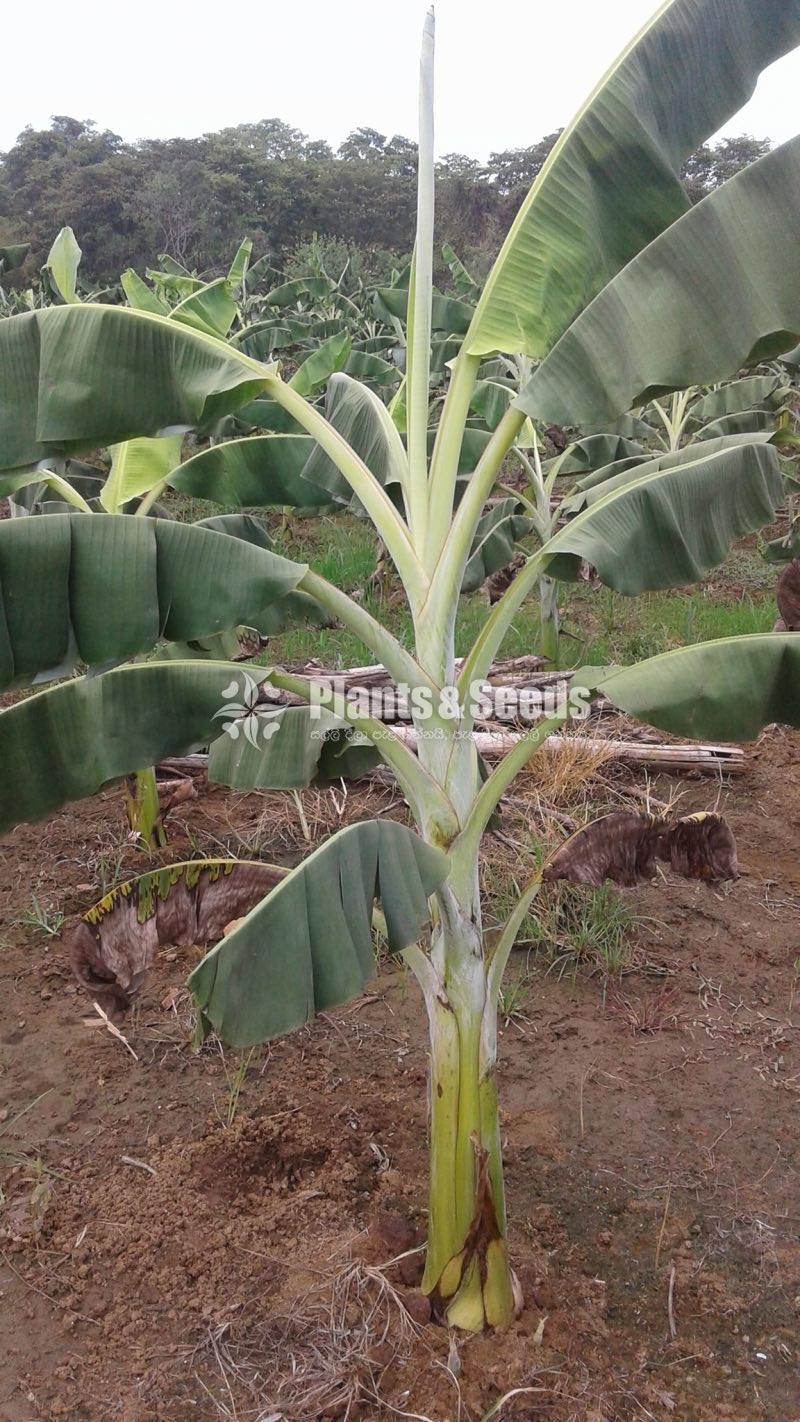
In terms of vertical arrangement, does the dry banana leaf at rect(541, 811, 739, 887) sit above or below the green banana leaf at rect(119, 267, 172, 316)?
below

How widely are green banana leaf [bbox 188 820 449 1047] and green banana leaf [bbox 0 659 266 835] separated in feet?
2.05

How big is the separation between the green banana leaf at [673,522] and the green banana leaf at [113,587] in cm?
70

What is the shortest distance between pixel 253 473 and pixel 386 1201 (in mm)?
2212

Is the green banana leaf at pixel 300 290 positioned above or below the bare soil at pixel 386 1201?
above

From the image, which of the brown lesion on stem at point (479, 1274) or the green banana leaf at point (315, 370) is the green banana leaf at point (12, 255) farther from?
the brown lesion on stem at point (479, 1274)

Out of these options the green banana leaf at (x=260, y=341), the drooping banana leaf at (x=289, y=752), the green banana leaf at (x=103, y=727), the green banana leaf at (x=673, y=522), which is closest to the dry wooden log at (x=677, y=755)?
the drooping banana leaf at (x=289, y=752)

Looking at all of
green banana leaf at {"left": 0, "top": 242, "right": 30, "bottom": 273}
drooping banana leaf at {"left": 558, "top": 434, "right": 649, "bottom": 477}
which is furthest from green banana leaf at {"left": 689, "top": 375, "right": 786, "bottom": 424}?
green banana leaf at {"left": 0, "top": 242, "right": 30, "bottom": 273}

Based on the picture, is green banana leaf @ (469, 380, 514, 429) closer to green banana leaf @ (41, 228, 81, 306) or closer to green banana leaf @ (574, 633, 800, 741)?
green banana leaf @ (41, 228, 81, 306)

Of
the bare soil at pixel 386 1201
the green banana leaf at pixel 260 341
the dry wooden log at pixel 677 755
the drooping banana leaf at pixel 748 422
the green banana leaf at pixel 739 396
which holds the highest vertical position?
the green banana leaf at pixel 260 341

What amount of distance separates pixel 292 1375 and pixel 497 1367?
1.52ft

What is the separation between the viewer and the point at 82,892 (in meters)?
4.06

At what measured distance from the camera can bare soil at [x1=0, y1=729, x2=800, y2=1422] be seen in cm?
203

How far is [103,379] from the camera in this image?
2025 millimetres

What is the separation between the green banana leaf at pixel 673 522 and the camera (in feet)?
6.87
